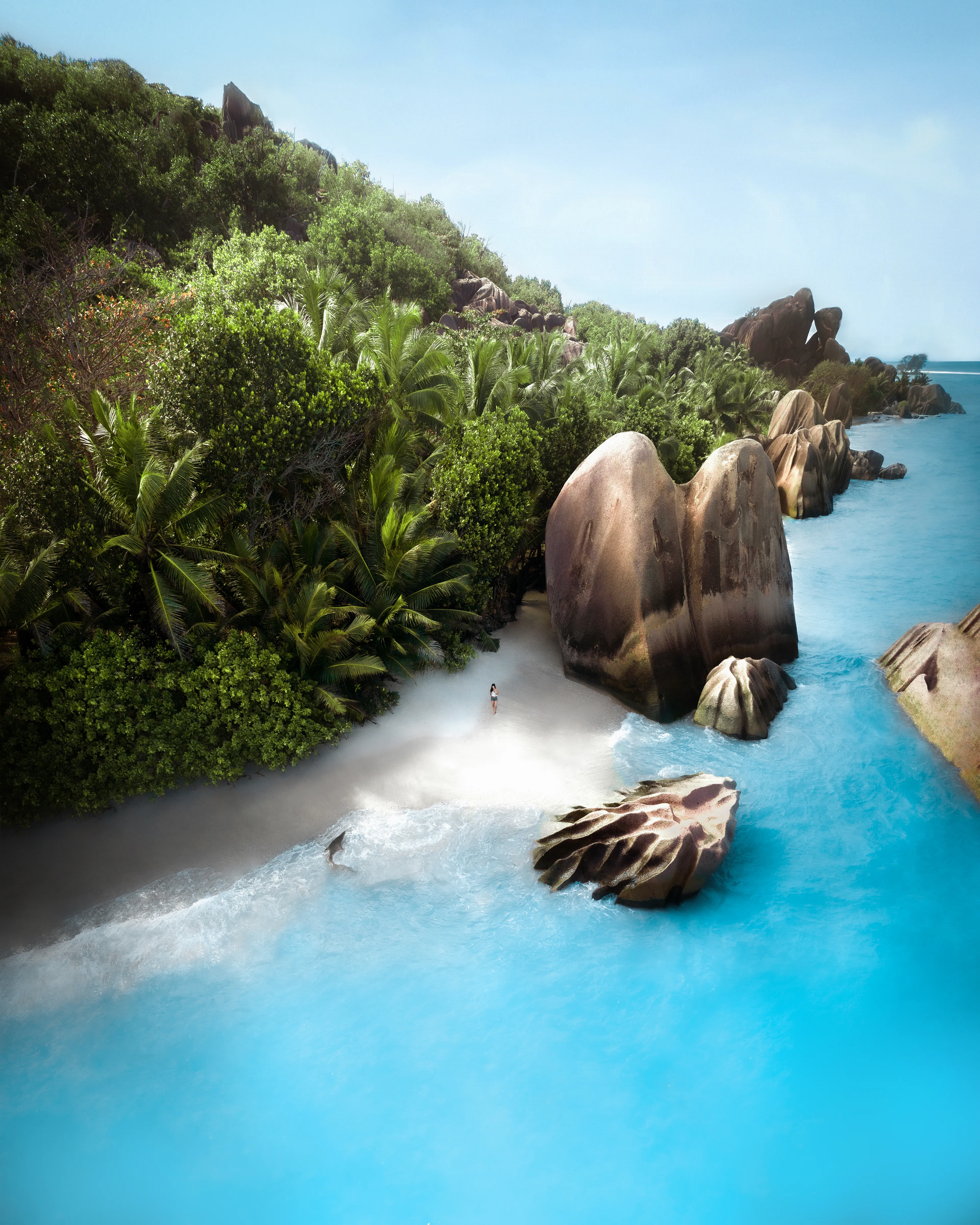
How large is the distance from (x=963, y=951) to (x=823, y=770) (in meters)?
4.03

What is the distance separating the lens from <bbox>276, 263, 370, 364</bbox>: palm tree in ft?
57.8

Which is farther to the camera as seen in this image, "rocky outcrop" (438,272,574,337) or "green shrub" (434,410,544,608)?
"rocky outcrop" (438,272,574,337)

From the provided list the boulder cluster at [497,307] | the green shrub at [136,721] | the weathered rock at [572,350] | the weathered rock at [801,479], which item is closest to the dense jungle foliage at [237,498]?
the green shrub at [136,721]

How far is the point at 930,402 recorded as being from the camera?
2172 inches

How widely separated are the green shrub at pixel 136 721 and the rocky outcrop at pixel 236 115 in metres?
41.0

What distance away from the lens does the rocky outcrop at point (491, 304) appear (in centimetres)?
4572

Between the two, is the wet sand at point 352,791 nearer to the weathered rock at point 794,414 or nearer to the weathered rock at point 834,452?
the weathered rock at point 834,452

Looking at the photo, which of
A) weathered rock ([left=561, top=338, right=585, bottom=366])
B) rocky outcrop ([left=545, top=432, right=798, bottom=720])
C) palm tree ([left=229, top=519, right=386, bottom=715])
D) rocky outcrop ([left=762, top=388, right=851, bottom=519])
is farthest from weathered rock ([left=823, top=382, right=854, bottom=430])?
palm tree ([left=229, top=519, right=386, bottom=715])

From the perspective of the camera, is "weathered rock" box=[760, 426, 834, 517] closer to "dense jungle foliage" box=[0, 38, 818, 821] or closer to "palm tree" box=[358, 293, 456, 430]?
"dense jungle foliage" box=[0, 38, 818, 821]

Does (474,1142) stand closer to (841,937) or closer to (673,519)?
(841,937)

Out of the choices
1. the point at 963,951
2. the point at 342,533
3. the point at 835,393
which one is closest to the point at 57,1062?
the point at 342,533

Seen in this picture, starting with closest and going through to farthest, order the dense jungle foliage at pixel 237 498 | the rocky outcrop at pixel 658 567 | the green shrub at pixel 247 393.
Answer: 1. the dense jungle foliage at pixel 237 498
2. the green shrub at pixel 247 393
3. the rocky outcrop at pixel 658 567

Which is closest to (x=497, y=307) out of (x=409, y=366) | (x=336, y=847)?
(x=409, y=366)

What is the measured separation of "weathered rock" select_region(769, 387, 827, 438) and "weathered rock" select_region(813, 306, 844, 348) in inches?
992
